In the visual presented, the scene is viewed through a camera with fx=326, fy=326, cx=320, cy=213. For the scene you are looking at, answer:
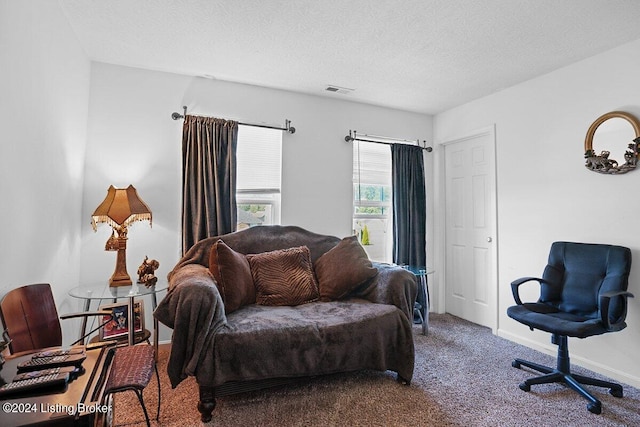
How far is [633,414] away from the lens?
193 centimetres

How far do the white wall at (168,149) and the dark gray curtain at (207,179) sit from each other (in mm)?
128

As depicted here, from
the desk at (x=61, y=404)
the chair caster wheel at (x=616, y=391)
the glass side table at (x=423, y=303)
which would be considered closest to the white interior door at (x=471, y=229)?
the glass side table at (x=423, y=303)

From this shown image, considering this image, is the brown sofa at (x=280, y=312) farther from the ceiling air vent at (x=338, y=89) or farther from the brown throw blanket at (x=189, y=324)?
the ceiling air vent at (x=338, y=89)

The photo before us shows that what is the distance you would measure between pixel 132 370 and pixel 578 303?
115 inches

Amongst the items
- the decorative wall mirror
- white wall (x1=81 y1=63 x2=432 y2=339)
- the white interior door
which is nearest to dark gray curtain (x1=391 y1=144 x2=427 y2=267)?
the white interior door

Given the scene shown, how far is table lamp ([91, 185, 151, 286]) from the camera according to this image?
2398mm

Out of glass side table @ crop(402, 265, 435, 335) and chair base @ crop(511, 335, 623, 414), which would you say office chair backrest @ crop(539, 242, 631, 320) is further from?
glass side table @ crop(402, 265, 435, 335)

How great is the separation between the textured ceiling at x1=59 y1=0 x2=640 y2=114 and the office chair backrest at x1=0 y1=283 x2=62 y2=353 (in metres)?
1.75

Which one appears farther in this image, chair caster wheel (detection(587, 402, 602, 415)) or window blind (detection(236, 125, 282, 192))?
window blind (detection(236, 125, 282, 192))

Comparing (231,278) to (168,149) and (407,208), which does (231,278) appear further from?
(407,208)

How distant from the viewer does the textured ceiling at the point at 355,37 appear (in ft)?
6.67

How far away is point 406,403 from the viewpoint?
2.01 metres

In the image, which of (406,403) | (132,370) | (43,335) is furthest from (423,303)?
(43,335)

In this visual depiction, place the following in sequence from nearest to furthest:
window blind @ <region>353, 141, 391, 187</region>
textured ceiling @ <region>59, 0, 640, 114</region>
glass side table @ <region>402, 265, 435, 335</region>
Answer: textured ceiling @ <region>59, 0, 640, 114</region> → glass side table @ <region>402, 265, 435, 335</region> → window blind @ <region>353, 141, 391, 187</region>
